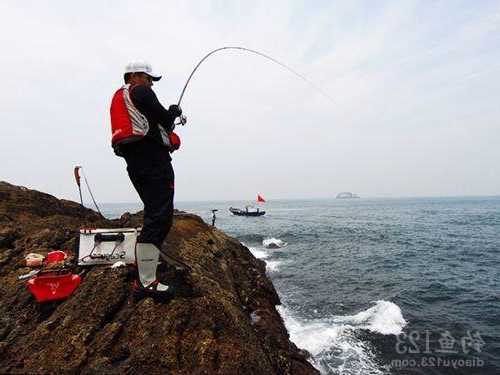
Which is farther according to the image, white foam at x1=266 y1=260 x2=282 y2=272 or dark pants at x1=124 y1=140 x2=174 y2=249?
white foam at x1=266 y1=260 x2=282 y2=272

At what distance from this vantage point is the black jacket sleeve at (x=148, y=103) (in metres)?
3.81

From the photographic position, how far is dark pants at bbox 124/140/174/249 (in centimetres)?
402

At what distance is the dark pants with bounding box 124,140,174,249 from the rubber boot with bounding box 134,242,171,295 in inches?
3.7

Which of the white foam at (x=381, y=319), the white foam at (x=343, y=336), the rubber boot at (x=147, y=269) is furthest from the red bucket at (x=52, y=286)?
the white foam at (x=381, y=319)

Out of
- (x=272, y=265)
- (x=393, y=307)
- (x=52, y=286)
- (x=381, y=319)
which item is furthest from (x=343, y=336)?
(x=272, y=265)

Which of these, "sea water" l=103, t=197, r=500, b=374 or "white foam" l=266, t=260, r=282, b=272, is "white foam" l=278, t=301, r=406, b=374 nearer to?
"sea water" l=103, t=197, r=500, b=374

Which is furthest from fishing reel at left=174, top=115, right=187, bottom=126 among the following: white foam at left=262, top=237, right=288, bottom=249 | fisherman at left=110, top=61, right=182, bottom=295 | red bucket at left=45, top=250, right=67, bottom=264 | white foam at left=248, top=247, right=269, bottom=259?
white foam at left=262, top=237, right=288, bottom=249

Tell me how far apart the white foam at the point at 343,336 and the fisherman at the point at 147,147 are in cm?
685

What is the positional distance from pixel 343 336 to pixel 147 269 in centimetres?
882

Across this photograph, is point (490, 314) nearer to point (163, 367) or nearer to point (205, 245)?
point (205, 245)

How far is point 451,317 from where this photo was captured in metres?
12.8

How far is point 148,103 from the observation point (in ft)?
12.5

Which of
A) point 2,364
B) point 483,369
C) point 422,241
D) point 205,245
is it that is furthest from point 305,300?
point 422,241

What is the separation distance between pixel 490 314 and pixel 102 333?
15227 mm
